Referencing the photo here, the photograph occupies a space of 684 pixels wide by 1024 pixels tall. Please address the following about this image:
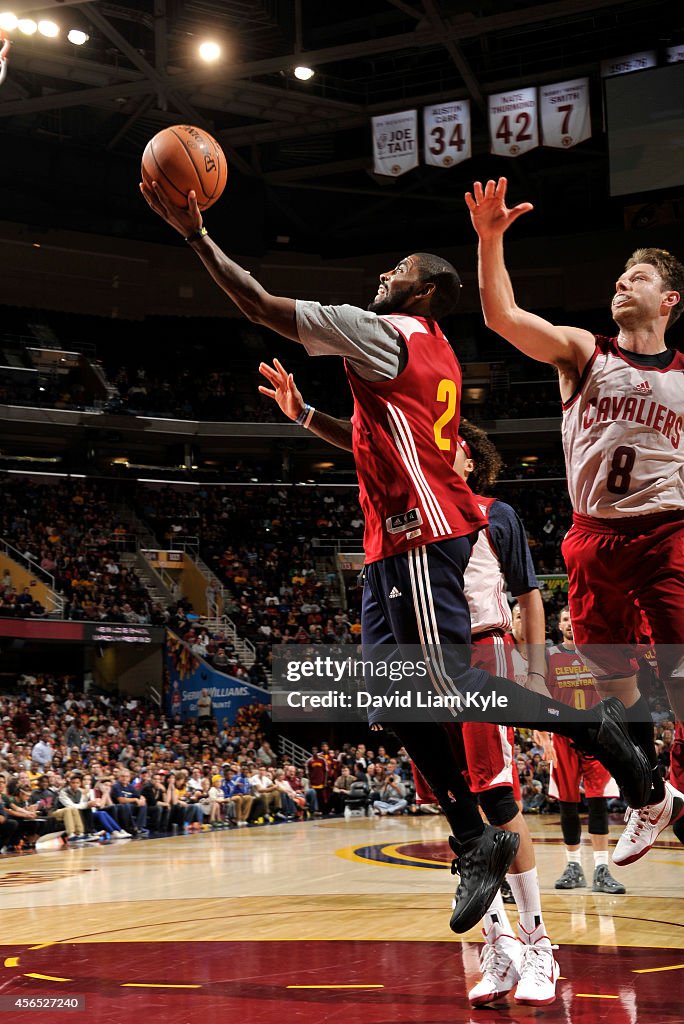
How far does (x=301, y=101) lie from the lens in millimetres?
27047

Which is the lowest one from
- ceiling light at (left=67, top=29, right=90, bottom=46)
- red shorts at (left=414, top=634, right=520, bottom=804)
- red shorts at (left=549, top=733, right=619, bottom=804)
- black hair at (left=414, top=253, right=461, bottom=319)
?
red shorts at (left=549, top=733, right=619, bottom=804)

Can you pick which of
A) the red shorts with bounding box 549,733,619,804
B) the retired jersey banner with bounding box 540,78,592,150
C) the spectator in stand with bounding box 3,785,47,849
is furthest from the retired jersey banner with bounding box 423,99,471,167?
the red shorts with bounding box 549,733,619,804

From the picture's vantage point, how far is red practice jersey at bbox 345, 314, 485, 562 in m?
4.18

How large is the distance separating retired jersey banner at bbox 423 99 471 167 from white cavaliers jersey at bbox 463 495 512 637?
781 inches

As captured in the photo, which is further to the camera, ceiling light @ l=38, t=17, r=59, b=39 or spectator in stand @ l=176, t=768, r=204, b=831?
ceiling light @ l=38, t=17, r=59, b=39

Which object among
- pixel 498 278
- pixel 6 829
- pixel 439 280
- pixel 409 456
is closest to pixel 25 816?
pixel 6 829

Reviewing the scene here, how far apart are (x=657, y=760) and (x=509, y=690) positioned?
949 mm

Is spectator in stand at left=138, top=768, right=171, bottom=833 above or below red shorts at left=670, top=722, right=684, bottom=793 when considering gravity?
below

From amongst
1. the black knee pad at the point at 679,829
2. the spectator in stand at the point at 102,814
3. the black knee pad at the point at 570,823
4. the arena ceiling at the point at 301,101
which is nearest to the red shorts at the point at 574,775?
the black knee pad at the point at 570,823

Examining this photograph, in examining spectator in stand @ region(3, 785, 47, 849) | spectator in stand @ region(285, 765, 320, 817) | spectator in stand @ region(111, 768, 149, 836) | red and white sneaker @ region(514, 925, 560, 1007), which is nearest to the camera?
red and white sneaker @ region(514, 925, 560, 1007)

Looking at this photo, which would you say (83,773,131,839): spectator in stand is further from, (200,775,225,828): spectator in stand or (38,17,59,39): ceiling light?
(38,17,59,39): ceiling light

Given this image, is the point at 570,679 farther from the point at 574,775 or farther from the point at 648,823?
the point at 648,823

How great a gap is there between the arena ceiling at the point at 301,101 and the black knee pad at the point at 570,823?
15.6 meters

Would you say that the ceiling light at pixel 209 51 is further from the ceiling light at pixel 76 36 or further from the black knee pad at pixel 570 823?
the black knee pad at pixel 570 823
